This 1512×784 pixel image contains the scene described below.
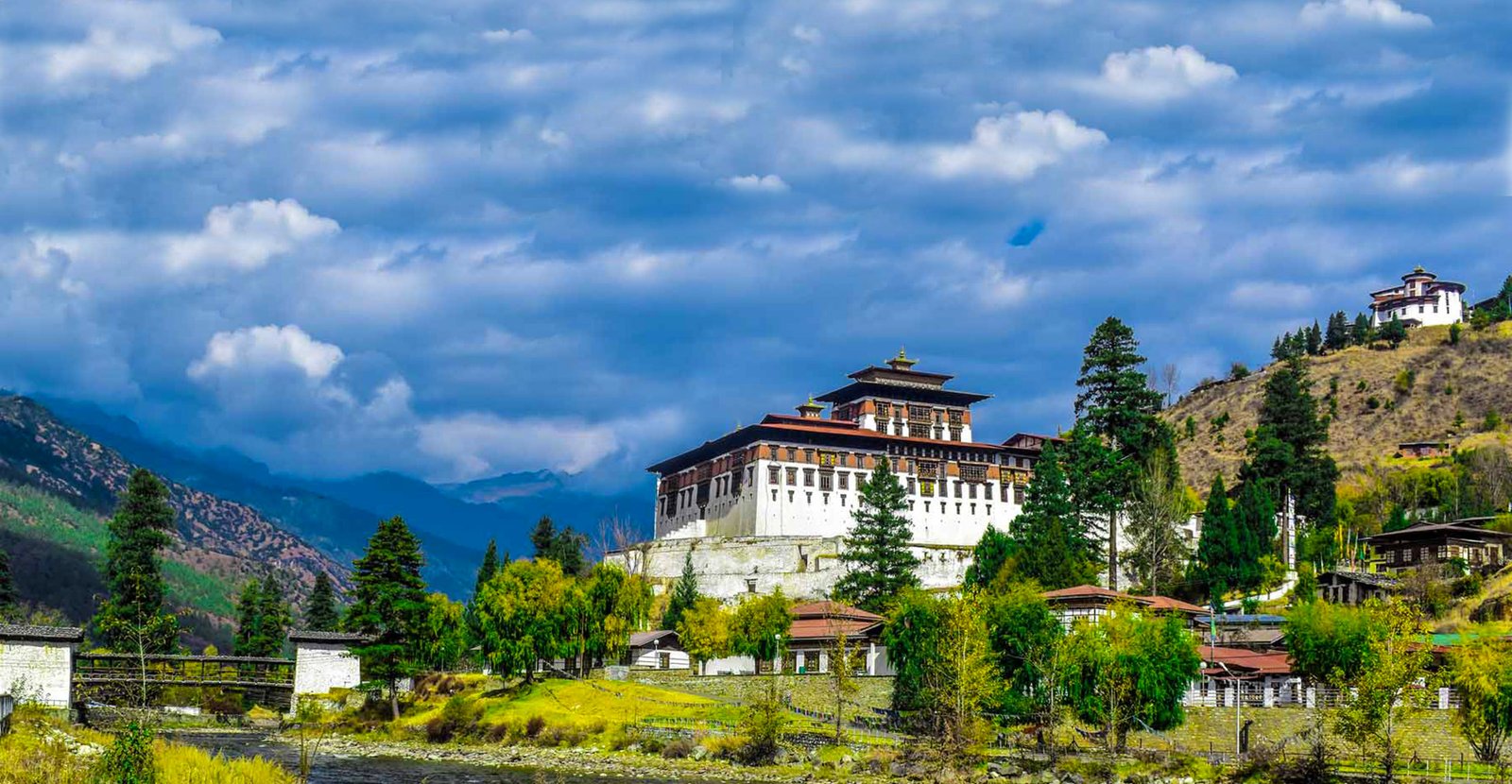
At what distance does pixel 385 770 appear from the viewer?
6269cm

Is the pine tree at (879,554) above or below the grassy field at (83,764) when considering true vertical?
above

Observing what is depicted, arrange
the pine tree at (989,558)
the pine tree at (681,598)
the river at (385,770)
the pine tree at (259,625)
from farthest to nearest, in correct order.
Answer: the pine tree at (259,625)
the pine tree at (681,598)
the pine tree at (989,558)
the river at (385,770)

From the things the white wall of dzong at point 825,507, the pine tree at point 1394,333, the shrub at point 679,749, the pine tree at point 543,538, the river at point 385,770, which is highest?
the pine tree at point 1394,333

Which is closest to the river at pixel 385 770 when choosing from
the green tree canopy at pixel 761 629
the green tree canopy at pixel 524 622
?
the green tree canopy at pixel 524 622

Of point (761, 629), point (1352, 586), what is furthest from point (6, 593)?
point (1352, 586)

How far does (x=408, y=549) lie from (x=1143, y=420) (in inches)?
1892

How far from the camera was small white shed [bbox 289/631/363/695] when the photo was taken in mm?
88312

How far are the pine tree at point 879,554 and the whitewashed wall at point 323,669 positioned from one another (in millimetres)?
28970

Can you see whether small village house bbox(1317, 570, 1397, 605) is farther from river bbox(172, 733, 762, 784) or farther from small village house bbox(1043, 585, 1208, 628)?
river bbox(172, 733, 762, 784)

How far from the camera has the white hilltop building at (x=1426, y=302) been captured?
189m

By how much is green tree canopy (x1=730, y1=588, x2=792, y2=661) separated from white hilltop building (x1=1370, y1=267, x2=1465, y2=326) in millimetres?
124126

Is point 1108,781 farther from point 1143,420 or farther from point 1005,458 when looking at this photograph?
point 1005,458

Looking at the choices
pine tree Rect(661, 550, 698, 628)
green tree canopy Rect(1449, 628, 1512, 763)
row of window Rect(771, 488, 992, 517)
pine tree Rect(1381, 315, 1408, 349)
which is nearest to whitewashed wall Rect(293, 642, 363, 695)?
pine tree Rect(661, 550, 698, 628)

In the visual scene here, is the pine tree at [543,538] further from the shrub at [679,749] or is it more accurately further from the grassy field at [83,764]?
the grassy field at [83,764]
